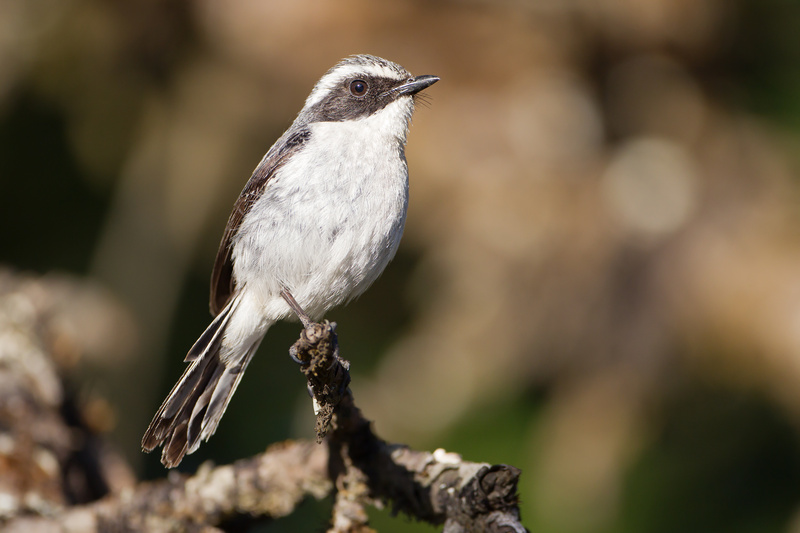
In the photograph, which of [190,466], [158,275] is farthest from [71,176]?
[190,466]

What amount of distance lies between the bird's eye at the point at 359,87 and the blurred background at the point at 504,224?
→ 4.93 ft

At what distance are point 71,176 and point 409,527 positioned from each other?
202 inches

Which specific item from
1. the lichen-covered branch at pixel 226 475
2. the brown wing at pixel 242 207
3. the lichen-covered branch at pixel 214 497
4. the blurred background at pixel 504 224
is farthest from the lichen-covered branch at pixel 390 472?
the blurred background at pixel 504 224

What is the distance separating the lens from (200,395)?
4020 mm

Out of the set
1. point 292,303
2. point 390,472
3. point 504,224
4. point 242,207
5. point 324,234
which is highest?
point 242,207

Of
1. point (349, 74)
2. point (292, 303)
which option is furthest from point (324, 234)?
point (349, 74)

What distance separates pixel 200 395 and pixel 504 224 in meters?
3.32

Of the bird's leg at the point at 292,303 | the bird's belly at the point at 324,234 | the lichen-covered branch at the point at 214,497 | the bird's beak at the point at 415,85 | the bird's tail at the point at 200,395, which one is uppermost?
the bird's beak at the point at 415,85

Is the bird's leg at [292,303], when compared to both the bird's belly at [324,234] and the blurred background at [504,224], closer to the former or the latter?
the bird's belly at [324,234]

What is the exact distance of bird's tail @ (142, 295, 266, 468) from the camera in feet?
12.3

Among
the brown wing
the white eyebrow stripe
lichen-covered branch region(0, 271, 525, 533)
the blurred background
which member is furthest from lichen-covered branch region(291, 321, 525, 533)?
the blurred background

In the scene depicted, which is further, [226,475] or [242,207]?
[242,207]

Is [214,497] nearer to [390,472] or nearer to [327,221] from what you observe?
[390,472]

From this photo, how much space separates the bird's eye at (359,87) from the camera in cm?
432
